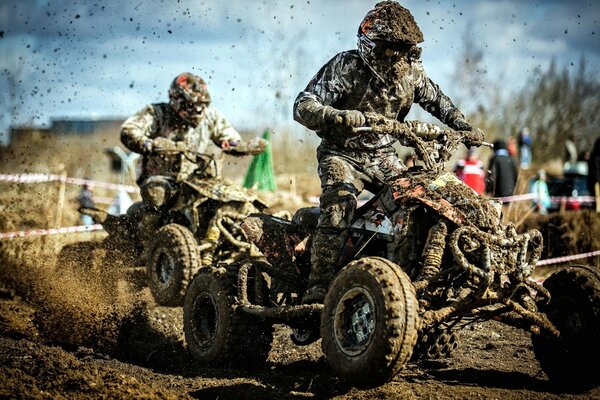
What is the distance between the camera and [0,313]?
26.0 feet

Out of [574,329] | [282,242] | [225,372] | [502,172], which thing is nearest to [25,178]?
[502,172]

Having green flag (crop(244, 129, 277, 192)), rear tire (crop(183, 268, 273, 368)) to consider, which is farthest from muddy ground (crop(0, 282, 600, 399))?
green flag (crop(244, 129, 277, 192))

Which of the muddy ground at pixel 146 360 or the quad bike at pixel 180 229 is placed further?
the quad bike at pixel 180 229

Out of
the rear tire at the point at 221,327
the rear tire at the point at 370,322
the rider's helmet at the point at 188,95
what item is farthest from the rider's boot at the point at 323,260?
the rider's helmet at the point at 188,95

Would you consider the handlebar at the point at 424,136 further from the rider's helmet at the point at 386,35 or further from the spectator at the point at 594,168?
the spectator at the point at 594,168

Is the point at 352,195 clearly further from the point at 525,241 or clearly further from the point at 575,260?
the point at 575,260

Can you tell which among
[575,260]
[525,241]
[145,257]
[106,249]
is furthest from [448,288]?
[575,260]

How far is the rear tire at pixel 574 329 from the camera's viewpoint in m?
5.23

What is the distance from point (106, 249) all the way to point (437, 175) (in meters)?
5.60

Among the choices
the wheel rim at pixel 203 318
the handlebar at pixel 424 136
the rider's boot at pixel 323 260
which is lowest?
the wheel rim at pixel 203 318

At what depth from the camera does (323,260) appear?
557 centimetres

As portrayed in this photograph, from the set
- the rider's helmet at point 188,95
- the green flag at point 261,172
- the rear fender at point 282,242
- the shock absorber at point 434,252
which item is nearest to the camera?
the shock absorber at point 434,252

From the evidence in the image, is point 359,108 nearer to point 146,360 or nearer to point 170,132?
point 146,360

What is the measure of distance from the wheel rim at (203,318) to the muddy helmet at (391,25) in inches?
102
